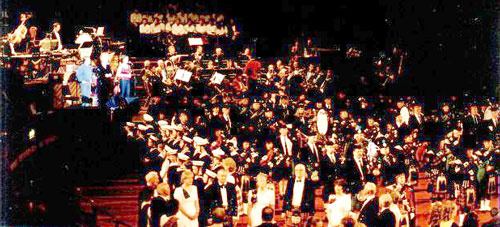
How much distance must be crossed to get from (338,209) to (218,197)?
127cm

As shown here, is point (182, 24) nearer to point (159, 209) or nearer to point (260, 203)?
point (159, 209)

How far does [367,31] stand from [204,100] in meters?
1.90

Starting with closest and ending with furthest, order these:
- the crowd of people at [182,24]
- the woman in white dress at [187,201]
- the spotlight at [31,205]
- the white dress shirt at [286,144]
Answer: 1. the spotlight at [31,205]
2. the woman in white dress at [187,201]
3. the crowd of people at [182,24]
4. the white dress shirt at [286,144]

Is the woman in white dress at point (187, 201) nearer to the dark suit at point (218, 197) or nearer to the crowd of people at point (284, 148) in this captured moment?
the crowd of people at point (284, 148)

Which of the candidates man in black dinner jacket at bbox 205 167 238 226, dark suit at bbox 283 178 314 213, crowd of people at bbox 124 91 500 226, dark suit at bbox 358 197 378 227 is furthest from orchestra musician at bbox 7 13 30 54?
dark suit at bbox 358 197 378 227

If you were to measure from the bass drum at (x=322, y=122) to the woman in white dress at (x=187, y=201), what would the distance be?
1.47m

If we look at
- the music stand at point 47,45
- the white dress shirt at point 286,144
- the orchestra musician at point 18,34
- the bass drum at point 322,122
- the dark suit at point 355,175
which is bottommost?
the dark suit at point 355,175

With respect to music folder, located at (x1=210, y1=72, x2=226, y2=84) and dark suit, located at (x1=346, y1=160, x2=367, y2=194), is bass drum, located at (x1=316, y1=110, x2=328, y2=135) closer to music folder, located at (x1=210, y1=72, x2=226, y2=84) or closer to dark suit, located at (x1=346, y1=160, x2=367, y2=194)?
dark suit, located at (x1=346, y1=160, x2=367, y2=194)

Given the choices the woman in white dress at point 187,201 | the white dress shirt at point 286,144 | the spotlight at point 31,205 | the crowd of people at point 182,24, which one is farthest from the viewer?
the white dress shirt at point 286,144

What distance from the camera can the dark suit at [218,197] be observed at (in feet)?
21.2

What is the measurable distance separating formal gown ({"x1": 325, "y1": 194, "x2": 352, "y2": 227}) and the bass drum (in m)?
0.71

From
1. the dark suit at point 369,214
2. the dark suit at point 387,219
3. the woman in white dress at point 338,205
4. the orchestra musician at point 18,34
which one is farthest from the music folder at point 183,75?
the dark suit at point 387,219

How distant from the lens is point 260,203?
6.53m

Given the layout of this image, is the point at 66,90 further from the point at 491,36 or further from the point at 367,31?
the point at 491,36
